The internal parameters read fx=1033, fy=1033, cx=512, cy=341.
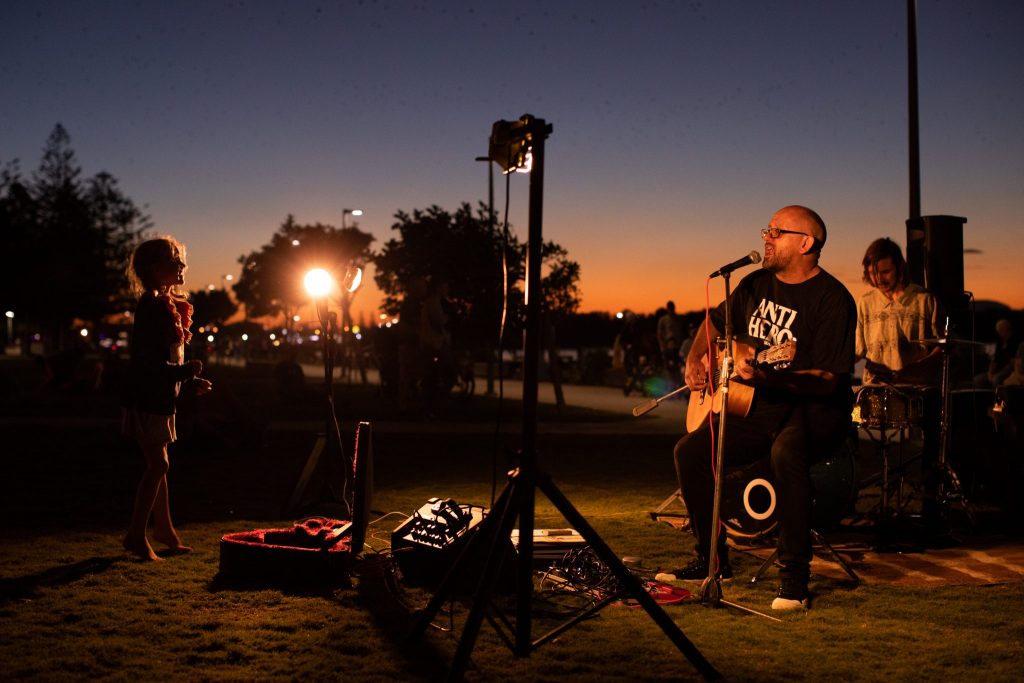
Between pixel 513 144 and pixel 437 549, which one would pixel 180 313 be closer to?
pixel 437 549

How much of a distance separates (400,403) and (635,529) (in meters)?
10.8

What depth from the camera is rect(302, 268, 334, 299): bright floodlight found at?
821cm

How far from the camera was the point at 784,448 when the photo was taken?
554 centimetres

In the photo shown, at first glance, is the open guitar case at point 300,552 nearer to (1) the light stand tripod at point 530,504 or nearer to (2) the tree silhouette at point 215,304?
(1) the light stand tripod at point 530,504

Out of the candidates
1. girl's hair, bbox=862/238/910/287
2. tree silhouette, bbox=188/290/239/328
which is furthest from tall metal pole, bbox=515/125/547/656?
tree silhouette, bbox=188/290/239/328

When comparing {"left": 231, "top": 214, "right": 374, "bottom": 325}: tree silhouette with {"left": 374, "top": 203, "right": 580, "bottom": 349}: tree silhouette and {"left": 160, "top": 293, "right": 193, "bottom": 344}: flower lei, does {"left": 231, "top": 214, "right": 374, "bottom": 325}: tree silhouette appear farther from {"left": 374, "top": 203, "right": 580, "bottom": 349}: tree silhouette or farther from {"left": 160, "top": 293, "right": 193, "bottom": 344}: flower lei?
{"left": 160, "top": 293, "right": 193, "bottom": 344}: flower lei

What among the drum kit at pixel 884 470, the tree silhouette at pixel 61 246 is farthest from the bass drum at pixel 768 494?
the tree silhouette at pixel 61 246

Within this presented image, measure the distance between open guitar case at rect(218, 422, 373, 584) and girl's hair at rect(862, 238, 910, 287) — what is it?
389 centimetres

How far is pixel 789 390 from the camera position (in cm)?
548

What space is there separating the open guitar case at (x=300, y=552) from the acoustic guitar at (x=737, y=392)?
201cm

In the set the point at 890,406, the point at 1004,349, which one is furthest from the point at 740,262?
the point at 1004,349

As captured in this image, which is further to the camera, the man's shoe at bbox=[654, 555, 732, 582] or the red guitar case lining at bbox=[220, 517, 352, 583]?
the man's shoe at bbox=[654, 555, 732, 582]

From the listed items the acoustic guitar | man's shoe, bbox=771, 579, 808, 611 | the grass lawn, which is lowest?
the grass lawn

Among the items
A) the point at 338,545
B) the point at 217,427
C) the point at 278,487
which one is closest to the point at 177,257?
the point at 338,545
